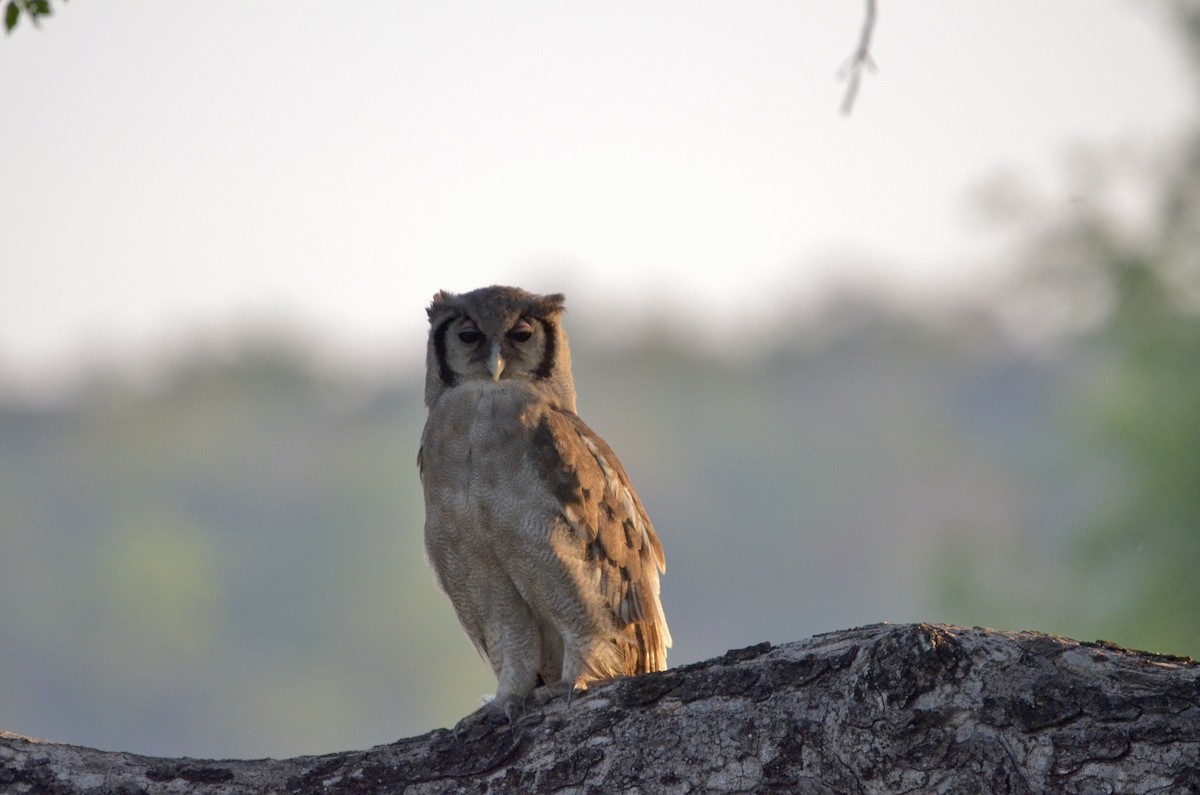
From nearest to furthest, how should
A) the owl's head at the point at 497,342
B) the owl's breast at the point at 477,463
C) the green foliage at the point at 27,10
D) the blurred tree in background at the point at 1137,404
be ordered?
the green foliage at the point at 27,10, the owl's breast at the point at 477,463, the owl's head at the point at 497,342, the blurred tree in background at the point at 1137,404

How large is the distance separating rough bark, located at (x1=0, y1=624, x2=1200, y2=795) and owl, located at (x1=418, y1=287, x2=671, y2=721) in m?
1.13

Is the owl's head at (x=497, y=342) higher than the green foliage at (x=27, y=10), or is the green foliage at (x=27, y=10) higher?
the green foliage at (x=27, y=10)

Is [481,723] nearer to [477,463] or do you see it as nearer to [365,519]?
[477,463]

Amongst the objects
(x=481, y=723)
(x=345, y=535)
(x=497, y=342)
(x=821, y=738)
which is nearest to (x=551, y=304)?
(x=497, y=342)

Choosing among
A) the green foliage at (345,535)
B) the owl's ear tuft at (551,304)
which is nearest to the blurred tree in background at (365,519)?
the green foliage at (345,535)

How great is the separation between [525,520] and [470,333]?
84cm

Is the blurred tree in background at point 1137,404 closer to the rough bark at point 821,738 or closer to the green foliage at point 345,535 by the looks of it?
the rough bark at point 821,738

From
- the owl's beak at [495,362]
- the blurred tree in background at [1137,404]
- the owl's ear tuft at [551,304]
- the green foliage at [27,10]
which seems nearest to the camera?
the green foliage at [27,10]

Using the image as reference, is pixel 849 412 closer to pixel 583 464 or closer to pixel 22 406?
pixel 22 406

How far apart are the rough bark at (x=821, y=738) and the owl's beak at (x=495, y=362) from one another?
1.75 metres

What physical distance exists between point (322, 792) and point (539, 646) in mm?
1698

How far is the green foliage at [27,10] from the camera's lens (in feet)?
12.5

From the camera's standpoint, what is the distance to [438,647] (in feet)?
168

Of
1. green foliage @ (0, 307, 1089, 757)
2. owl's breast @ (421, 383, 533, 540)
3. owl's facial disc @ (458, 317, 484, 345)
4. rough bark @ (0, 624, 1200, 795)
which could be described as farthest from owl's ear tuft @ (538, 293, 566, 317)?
green foliage @ (0, 307, 1089, 757)
